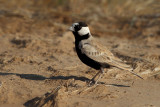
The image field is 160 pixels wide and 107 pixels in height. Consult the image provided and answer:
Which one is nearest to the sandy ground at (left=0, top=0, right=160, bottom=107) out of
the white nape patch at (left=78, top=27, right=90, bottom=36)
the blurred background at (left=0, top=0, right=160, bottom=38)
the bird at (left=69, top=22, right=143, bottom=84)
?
the blurred background at (left=0, top=0, right=160, bottom=38)

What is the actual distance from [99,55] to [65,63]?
44.8 inches

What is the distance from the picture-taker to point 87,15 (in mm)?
10977

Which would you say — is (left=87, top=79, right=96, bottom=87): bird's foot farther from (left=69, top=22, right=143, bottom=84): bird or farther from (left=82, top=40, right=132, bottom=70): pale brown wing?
(left=82, top=40, right=132, bottom=70): pale brown wing

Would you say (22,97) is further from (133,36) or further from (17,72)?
(133,36)

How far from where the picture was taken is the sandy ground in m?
4.66

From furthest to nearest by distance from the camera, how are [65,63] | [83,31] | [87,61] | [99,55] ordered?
[65,63] < [83,31] < [99,55] < [87,61]

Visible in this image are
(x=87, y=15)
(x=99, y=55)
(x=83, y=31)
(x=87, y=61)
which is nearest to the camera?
(x=87, y=61)

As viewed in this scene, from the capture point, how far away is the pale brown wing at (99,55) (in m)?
5.41

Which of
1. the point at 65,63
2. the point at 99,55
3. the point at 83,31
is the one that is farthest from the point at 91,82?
the point at 65,63

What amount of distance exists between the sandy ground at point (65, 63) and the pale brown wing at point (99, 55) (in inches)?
12.1

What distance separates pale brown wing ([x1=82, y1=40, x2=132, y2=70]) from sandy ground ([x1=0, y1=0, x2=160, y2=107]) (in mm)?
307

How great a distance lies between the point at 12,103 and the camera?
4.62 meters

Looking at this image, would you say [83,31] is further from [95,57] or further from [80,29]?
[95,57]

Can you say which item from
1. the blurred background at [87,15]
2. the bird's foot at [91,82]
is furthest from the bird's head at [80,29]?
the blurred background at [87,15]
